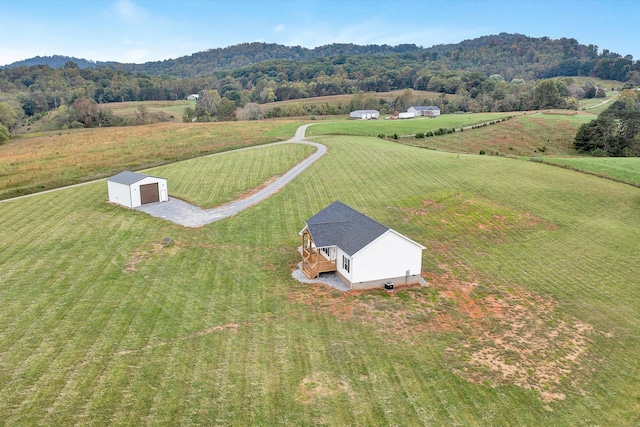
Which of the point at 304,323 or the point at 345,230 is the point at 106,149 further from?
the point at 304,323

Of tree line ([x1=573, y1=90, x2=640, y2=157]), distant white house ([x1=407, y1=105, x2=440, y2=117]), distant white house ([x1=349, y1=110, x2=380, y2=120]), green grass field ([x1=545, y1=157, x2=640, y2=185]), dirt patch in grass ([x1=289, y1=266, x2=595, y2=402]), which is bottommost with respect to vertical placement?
dirt patch in grass ([x1=289, y1=266, x2=595, y2=402])

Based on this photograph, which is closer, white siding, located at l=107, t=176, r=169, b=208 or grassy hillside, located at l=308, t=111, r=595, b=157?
white siding, located at l=107, t=176, r=169, b=208

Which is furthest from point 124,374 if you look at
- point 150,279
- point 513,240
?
point 513,240

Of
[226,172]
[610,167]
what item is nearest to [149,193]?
[226,172]

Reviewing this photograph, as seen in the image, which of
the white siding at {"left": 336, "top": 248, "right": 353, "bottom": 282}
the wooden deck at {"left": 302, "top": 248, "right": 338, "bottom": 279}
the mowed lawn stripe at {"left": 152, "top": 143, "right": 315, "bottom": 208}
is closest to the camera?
the white siding at {"left": 336, "top": 248, "right": 353, "bottom": 282}

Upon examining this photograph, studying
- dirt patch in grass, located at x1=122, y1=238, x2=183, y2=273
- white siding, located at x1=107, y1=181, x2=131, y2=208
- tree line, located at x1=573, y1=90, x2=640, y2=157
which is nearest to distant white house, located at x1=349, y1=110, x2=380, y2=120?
tree line, located at x1=573, y1=90, x2=640, y2=157

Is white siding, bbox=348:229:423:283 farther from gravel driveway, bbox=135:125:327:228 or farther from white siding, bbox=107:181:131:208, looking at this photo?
white siding, bbox=107:181:131:208

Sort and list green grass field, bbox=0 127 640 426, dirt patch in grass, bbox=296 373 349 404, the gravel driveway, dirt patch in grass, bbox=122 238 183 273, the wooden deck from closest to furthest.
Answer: green grass field, bbox=0 127 640 426 < dirt patch in grass, bbox=296 373 349 404 < the wooden deck < dirt patch in grass, bbox=122 238 183 273 < the gravel driveway
